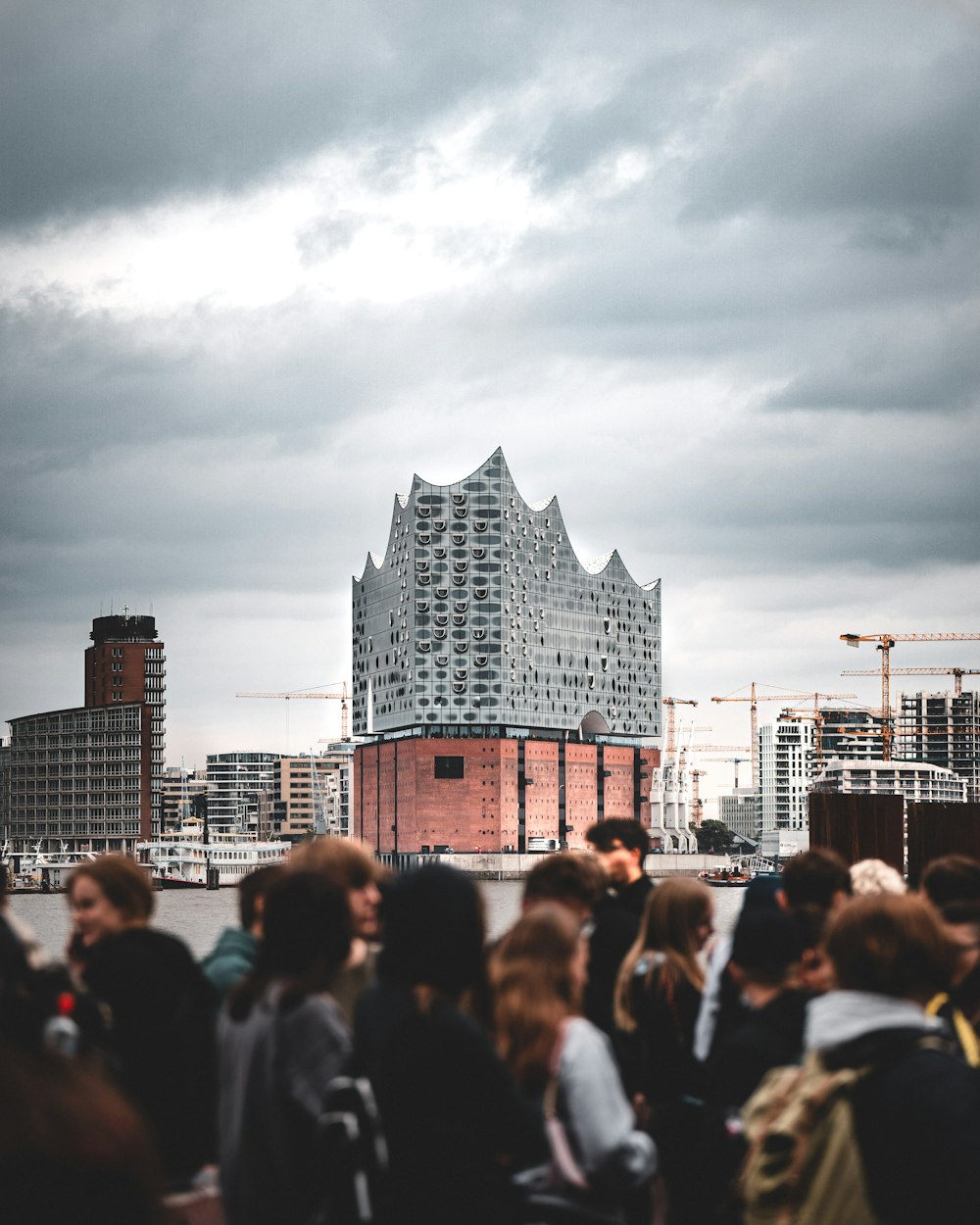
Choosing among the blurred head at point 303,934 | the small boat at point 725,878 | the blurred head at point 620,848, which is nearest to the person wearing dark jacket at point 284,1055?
the blurred head at point 303,934

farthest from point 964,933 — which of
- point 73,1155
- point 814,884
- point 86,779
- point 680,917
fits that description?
point 86,779

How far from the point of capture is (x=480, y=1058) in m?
4.53

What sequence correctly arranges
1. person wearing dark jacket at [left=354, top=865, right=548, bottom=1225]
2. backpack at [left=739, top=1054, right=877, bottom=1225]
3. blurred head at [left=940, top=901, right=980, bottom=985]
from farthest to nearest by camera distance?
blurred head at [left=940, top=901, right=980, bottom=985] → person wearing dark jacket at [left=354, top=865, right=548, bottom=1225] → backpack at [left=739, top=1054, right=877, bottom=1225]

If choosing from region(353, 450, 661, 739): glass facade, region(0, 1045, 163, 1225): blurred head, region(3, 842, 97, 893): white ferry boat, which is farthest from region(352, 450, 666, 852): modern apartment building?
region(0, 1045, 163, 1225): blurred head

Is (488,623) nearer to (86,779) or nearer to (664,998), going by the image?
(86,779)

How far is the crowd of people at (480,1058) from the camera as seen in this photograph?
4113mm

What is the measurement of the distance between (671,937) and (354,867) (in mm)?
1647

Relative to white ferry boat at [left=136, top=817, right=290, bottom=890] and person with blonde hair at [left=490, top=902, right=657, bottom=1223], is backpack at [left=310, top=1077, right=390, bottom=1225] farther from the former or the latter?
white ferry boat at [left=136, top=817, right=290, bottom=890]

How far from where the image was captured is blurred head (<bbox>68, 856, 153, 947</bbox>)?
246 inches

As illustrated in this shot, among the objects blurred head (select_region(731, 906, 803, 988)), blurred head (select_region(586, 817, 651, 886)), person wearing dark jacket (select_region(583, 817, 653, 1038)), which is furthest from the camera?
blurred head (select_region(586, 817, 651, 886))

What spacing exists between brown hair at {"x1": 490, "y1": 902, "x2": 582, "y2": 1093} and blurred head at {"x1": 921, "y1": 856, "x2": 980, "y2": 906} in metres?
2.79

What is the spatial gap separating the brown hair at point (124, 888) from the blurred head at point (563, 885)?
1.80 m

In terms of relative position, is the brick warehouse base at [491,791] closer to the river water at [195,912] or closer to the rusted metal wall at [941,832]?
the river water at [195,912]

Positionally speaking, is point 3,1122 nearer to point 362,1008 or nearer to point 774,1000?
point 362,1008
